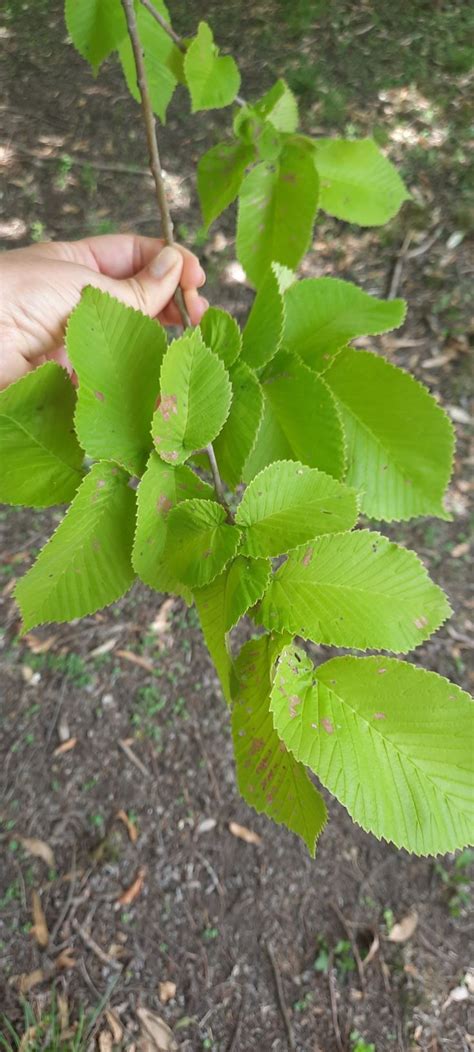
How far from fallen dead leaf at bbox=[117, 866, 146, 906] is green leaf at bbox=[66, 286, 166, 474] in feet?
6.75

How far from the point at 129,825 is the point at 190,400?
208 cm

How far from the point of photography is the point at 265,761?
78cm

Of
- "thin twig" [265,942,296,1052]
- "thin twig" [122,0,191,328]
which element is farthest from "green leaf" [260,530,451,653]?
"thin twig" [265,942,296,1052]

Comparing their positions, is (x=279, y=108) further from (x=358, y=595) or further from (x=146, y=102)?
(x=358, y=595)

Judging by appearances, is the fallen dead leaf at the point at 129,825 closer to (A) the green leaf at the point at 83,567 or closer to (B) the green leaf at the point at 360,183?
(A) the green leaf at the point at 83,567

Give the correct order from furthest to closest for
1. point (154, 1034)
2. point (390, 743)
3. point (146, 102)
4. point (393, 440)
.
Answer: point (154, 1034) → point (146, 102) → point (393, 440) → point (390, 743)

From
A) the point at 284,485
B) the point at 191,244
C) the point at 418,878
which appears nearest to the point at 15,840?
the point at 418,878

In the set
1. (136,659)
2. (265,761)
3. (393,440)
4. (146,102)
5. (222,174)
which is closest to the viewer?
(265,761)

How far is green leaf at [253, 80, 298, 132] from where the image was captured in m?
1.14

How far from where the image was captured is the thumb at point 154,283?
46.9 inches

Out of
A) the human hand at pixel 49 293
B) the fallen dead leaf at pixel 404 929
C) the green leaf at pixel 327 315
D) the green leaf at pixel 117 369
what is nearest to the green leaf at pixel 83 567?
the green leaf at pixel 117 369

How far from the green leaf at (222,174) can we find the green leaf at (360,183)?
5.3 inches

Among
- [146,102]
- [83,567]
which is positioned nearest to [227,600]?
[83,567]

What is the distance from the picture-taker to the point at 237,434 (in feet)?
2.66
